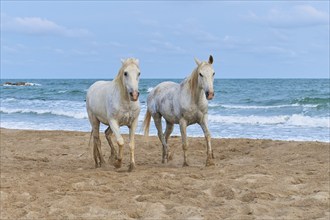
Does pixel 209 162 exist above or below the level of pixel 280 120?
above

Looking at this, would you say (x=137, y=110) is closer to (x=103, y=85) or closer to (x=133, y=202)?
(x=103, y=85)

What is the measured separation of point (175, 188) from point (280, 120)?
39.9ft

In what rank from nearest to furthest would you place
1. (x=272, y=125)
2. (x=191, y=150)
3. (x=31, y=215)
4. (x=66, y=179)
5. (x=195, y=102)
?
(x=31, y=215)
(x=66, y=179)
(x=195, y=102)
(x=191, y=150)
(x=272, y=125)

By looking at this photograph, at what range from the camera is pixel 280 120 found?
56.4ft

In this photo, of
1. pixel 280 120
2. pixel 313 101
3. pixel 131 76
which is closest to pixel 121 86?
pixel 131 76

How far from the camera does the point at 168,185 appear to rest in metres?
5.90

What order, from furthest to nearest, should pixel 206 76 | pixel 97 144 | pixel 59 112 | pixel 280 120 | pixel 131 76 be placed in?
1. pixel 59 112
2. pixel 280 120
3. pixel 97 144
4. pixel 206 76
5. pixel 131 76

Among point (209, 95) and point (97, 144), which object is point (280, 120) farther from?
point (209, 95)

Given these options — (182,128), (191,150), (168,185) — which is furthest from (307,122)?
(168,185)

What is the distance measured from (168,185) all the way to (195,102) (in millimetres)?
1630

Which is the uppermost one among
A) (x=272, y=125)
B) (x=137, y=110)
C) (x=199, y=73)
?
(x=199, y=73)

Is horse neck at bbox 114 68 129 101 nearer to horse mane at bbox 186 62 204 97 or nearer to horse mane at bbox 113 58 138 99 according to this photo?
horse mane at bbox 113 58 138 99

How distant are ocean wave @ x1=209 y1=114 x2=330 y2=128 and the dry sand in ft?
23.6

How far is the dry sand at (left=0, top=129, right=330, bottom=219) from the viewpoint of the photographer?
4.80 m
